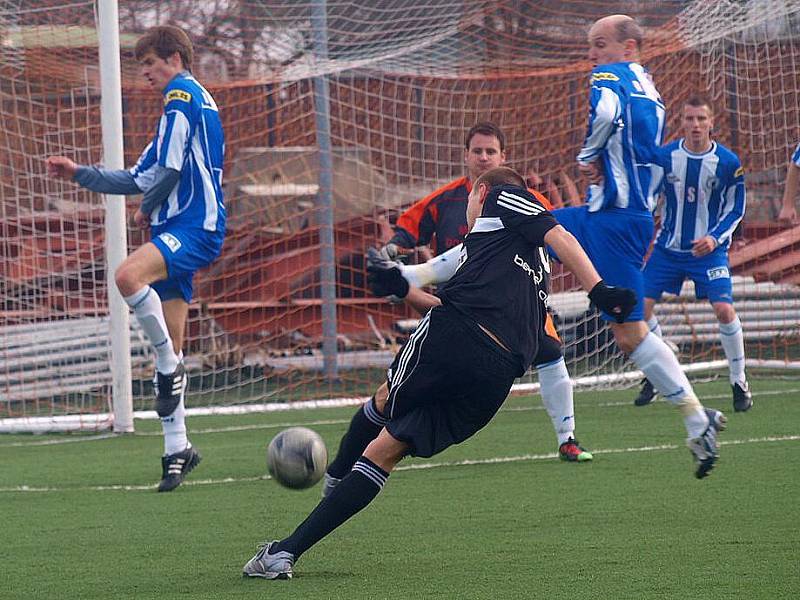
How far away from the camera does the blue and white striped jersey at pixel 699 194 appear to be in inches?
381

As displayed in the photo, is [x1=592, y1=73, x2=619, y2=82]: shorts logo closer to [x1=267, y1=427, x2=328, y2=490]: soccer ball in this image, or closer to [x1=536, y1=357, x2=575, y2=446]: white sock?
[x1=536, y1=357, x2=575, y2=446]: white sock

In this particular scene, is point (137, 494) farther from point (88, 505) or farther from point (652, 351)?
point (652, 351)

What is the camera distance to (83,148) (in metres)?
10.6

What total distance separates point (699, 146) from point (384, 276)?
5424 millimetres

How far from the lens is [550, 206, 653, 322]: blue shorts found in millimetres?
6691

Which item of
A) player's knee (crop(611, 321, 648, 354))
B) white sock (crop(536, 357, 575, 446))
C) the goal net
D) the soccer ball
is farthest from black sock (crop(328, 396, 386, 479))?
the goal net

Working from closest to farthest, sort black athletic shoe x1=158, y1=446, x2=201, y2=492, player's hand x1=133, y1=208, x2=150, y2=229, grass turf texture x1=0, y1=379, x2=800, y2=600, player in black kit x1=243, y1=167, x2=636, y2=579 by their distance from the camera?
grass turf texture x1=0, y1=379, x2=800, y2=600 < player in black kit x1=243, y1=167, x2=636, y2=579 < black athletic shoe x1=158, y1=446, x2=201, y2=492 < player's hand x1=133, y1=208, x2=150, y2=229

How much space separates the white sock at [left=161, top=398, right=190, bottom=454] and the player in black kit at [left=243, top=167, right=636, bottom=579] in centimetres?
237

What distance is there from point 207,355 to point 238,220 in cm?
187

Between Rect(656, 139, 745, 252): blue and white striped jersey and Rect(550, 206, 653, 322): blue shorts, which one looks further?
Rect(656, 139, 745, 252): blue and white striped jersey

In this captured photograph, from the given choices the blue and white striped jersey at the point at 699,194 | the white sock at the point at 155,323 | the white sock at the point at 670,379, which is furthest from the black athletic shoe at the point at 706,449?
the blue and white striped jersey at the point at 699,194

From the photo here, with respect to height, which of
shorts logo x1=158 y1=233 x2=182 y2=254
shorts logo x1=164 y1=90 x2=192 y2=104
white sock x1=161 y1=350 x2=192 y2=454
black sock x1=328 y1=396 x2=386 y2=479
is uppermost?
shorts logo x1=164 y1=90 x2=192 y2=104

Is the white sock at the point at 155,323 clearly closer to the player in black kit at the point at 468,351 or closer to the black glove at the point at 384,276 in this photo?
the black glove at the point at 384,276

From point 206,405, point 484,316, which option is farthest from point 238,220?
point 484,316
